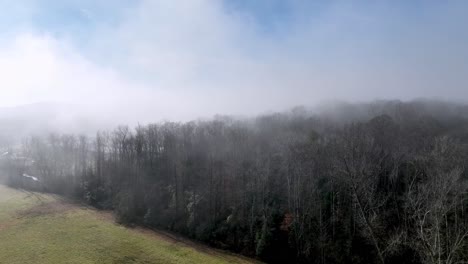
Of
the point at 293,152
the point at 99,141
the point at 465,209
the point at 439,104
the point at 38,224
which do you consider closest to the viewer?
the point at 465,209

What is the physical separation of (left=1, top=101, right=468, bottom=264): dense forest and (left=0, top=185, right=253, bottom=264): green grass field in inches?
248

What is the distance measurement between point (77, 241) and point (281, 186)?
32.5 metres

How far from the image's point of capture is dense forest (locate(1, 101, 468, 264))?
3672cm

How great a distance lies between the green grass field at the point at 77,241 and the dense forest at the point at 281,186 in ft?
20.6

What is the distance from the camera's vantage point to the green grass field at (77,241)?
34219 mm

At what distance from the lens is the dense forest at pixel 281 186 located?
36.7m

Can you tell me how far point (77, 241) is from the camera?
39.2m

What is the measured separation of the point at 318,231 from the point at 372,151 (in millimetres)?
15399

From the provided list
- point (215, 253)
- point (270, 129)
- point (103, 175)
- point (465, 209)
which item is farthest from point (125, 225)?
point (270, 129)

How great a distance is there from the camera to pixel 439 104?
16288 centimetres

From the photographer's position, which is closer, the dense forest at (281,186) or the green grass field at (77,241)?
the green grass field at (77,241)

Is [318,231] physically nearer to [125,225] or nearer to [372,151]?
[372,151]

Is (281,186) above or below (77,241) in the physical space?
above

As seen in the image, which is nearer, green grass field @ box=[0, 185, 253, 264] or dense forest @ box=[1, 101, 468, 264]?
green grass field @ box=[0, 185, 253, 264]
